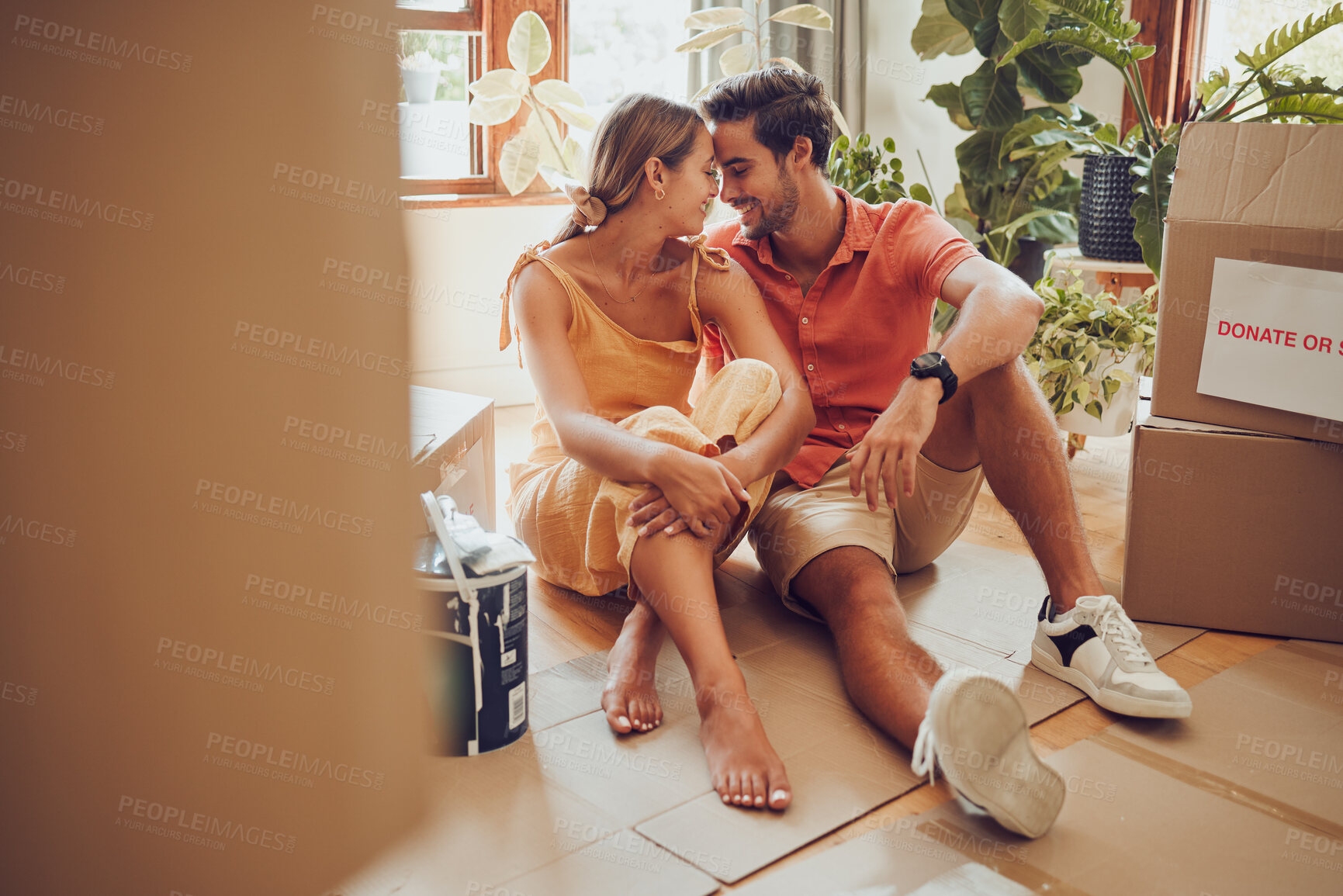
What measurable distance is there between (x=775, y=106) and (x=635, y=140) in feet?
0.88

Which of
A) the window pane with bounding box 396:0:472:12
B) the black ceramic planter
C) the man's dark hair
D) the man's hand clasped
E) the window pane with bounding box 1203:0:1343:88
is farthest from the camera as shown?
the window pane with bounding box 396:0:472:12

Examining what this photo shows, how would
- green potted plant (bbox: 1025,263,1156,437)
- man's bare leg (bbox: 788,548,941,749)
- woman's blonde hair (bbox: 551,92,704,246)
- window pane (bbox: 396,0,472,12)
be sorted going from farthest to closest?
1. window pane (bbox: 396,0,472,12)
2. green potted plant (bbox: 1025,263,1156,437)
3. woman's blonde hair (bbox: 551,92,704,246)
4. man's bare leg (bbox: 788,548,941,749)

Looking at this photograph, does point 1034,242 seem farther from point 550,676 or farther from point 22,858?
point 22,858

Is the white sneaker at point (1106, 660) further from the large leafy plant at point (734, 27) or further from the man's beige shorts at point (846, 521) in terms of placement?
the large leafy plant at point (734, 27)

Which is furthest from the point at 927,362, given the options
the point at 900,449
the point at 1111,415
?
the point at 1111,415

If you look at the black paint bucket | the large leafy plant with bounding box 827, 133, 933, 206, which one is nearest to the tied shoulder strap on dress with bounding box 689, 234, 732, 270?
the black paint bucket

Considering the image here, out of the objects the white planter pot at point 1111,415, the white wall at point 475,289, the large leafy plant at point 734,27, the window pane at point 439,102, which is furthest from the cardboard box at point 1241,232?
the window pane at point 439,102

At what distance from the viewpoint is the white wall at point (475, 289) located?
312 cm

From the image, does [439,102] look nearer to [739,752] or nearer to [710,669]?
[710,669]

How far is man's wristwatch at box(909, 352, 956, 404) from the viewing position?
58.5 inches

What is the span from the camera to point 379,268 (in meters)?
0.50

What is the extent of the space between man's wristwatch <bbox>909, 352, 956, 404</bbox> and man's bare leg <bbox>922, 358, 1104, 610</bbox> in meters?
0.12

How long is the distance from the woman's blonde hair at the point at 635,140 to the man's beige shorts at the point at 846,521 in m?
0.56

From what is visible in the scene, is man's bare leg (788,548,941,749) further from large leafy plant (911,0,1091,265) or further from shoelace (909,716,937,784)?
large leafy plant (911,0,1091,265)
